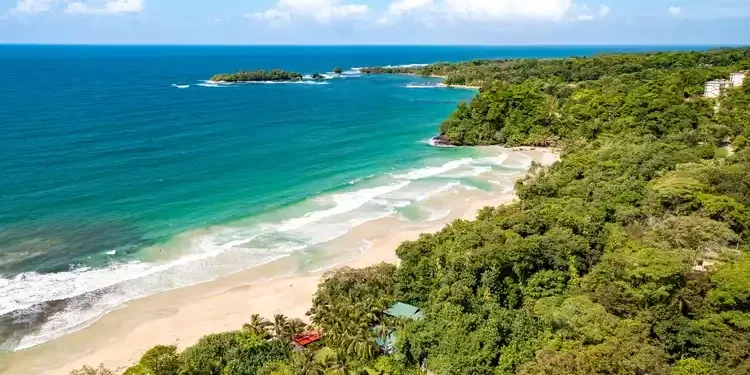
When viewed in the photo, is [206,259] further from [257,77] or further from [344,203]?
[257,77]

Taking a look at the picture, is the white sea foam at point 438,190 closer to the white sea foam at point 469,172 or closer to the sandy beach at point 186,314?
the white sea foam at point 469,172

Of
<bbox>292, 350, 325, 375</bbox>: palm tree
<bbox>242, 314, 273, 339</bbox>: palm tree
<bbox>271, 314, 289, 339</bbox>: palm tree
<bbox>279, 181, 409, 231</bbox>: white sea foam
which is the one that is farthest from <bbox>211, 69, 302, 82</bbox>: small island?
<bbox>292, 350, 325, 375</bbox>: palm tree

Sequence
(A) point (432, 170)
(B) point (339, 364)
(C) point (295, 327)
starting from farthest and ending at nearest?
(A) point (432, 170), (C) point (295, 327), (B) point (339, 364)

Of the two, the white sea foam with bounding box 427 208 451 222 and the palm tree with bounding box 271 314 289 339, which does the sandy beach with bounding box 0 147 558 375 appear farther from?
the white sea foam with bounding box 427 208 451 222

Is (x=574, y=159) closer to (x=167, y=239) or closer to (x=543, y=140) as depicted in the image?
(x=543, y=140)

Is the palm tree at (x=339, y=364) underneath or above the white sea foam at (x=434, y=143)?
underneath


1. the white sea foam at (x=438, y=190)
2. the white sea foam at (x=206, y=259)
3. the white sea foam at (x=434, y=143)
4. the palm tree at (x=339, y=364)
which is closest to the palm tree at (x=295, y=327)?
the palm tree at (x=339, y=364)

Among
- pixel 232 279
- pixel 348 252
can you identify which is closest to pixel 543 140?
pixel 348 252

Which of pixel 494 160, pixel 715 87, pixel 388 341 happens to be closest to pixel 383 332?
pixel 388 341
